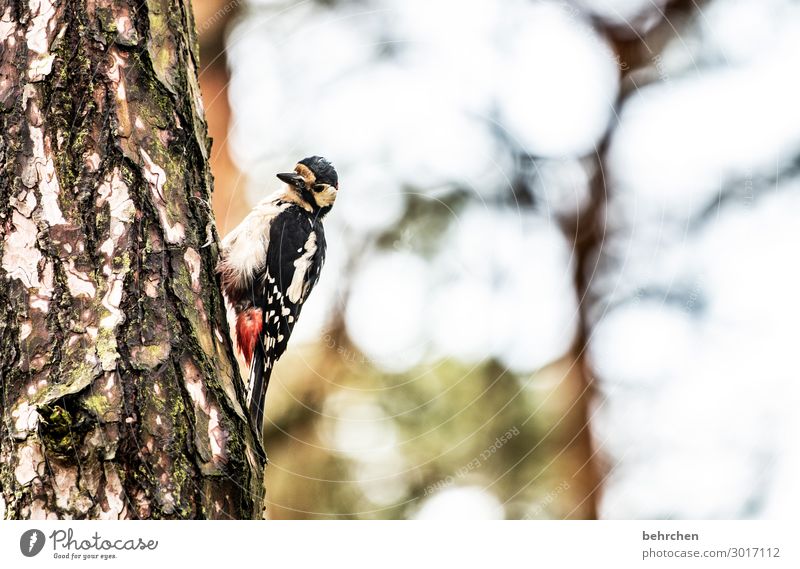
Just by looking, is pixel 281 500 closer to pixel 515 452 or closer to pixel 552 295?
pixel 515 452

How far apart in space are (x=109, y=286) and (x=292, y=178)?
0.82 meters

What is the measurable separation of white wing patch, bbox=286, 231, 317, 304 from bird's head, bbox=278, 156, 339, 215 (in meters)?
0.10

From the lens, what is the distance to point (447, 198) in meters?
2.26

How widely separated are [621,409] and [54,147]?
165 centimetres

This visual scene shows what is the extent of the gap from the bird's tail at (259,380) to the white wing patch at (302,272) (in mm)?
212

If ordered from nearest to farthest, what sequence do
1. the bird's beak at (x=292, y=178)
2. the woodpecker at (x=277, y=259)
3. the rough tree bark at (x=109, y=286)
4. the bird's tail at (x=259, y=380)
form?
the rough tree bark at (x=109, y=286) < the bird's tail at (x=259, y=380) < the woodpecker at (x=277, y=259) < the bird's beak at (x=292, y=178)

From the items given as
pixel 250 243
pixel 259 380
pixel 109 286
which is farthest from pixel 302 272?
pixel 109 286

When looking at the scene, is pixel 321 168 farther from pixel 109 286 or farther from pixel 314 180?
pixel 109 286

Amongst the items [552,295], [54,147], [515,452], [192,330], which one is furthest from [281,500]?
[54,147]

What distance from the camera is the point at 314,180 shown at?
1.88 metres

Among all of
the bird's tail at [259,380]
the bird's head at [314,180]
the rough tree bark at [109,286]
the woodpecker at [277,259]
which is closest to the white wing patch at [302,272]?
the woodpecker at [277,259]

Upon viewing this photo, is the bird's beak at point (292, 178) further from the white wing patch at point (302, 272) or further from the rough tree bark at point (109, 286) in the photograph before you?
the rough tree bark at point (109, 286)

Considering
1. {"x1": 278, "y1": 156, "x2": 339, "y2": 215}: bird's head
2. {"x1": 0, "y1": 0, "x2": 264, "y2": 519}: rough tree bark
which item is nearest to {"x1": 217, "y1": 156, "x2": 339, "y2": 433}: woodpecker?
{"x1": 278, "y1": 156, "x2": 339, "y2": 215}: bird's head

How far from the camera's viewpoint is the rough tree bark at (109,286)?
0.99 metres
